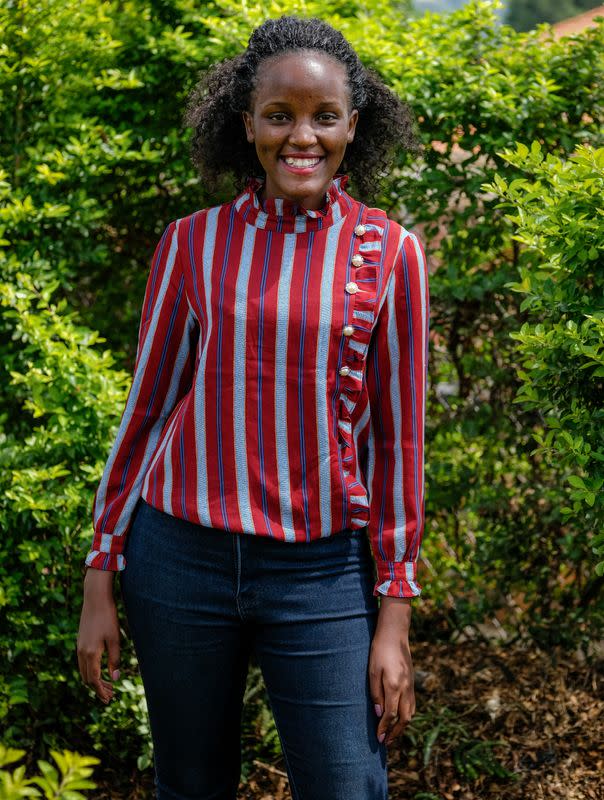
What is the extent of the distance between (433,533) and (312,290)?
2.06 m

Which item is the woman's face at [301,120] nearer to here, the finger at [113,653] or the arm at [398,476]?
the arm at [398,476]

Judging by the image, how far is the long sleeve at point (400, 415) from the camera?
181 centimetres

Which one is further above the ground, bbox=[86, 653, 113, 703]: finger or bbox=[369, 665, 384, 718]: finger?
bbox=[369, 665, 384, 718]: finger

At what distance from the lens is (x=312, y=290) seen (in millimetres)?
1809

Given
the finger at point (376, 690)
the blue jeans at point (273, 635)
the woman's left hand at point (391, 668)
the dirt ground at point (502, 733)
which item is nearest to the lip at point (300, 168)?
the blue jeans at point (273, 635)

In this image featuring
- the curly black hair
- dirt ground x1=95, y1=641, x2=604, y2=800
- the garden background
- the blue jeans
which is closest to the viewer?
the blue jeans

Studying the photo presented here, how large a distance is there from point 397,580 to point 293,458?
304 millimetres

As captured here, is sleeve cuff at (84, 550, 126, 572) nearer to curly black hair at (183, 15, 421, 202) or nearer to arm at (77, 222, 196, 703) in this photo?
arm at (77, 222, 196, 703)

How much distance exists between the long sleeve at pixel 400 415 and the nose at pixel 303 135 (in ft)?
0.86

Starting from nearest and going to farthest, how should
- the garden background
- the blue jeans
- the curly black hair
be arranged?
the blue jeans < the curly black hair < the garden background

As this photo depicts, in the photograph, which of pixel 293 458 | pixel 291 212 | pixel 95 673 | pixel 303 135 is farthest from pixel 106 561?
pixel 303 135

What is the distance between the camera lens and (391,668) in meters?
1.79

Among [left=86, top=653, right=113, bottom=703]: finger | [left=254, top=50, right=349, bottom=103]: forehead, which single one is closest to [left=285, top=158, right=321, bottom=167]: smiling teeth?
[left=254, top=50, right=349, bottom=103]: forehead

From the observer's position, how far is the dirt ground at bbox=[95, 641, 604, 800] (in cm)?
291
